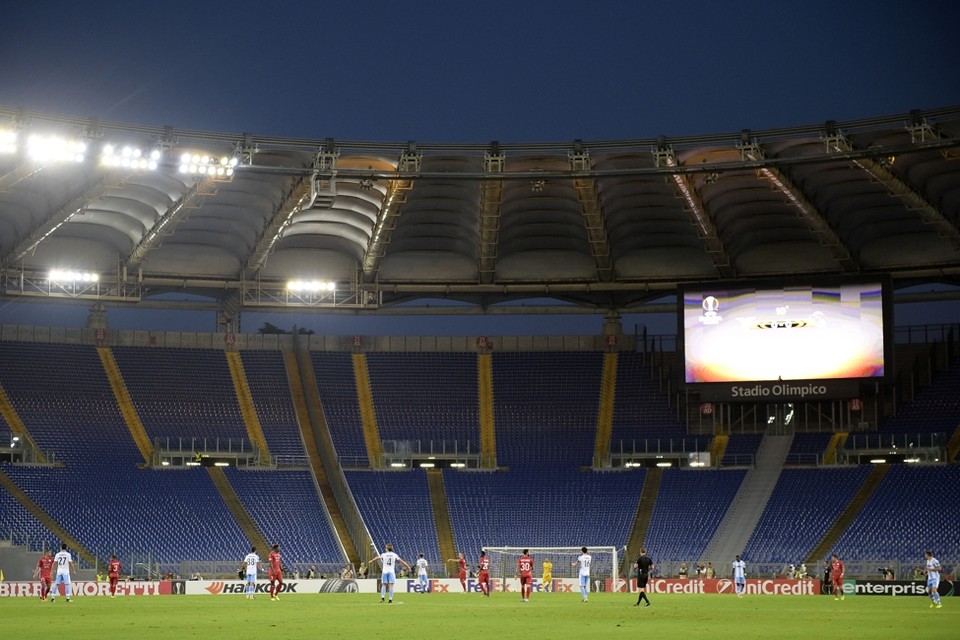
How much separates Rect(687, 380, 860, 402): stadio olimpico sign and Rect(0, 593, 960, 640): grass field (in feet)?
55.2

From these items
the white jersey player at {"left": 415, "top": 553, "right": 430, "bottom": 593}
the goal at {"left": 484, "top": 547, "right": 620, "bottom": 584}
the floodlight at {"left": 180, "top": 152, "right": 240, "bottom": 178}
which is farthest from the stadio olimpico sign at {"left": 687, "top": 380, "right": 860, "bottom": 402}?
the floodlight at {"left": 180, "top": 152, "right": 240, "bottom": 178}

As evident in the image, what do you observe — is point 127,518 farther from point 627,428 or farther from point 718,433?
point 718,433

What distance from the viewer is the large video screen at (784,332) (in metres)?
53.4

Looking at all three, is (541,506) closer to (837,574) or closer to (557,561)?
(557,561)

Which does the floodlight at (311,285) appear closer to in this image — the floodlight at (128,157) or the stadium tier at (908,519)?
the floodlight at (128,157)

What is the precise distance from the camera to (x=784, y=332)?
54781 mm

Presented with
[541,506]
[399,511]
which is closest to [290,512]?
[399,511]

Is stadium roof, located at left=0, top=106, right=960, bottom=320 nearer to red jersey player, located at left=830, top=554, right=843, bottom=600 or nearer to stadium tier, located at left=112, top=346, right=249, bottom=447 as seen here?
stadium tier, located at left=112, top=346, right=249, bottom=447

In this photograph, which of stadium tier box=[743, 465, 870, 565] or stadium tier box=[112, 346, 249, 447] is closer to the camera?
stadium tier box=[743, 465, 870, 565]

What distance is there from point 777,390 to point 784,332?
2.62 meters

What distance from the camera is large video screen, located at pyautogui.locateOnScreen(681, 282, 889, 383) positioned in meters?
53.4

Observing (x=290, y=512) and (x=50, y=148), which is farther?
(x=290, y=512)

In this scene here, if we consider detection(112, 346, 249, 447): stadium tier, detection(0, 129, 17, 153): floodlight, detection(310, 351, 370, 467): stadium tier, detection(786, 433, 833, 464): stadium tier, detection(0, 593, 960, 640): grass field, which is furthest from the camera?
detection(310, 351, 370, 467): stadium tier

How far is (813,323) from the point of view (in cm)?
5425
